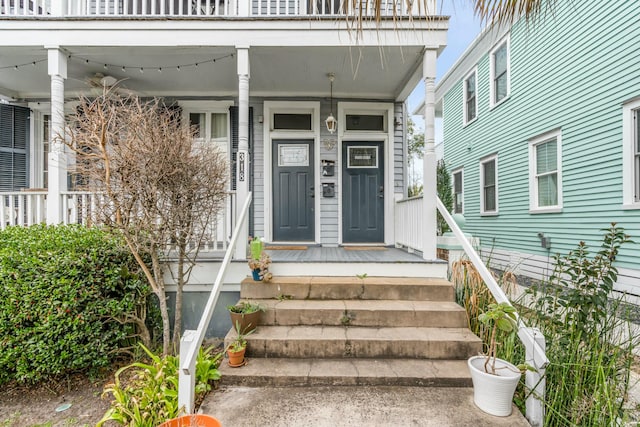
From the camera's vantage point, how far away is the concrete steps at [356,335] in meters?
2.26

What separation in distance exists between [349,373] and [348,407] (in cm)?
28

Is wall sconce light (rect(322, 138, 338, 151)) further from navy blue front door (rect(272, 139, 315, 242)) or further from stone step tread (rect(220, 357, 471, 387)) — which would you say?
stone step tread (rect(220, 357, 471, 387))

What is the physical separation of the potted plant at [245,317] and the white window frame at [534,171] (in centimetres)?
564

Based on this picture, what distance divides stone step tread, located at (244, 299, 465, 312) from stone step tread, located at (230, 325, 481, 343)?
16 centimetres

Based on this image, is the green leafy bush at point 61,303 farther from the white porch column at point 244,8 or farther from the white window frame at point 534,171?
the white window frame at point 534,171

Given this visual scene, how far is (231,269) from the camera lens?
3.41 m

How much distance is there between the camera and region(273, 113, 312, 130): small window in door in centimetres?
519

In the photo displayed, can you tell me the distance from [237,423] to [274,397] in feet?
0.99

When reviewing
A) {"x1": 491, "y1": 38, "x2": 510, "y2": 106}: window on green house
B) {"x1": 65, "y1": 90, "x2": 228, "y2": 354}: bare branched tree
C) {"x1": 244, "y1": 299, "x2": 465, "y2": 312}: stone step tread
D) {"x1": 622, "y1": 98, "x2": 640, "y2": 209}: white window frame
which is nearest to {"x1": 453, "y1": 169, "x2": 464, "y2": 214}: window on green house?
{"x1": 491, "y1": 38, "x2": 510, "y2": 106}: window on green house

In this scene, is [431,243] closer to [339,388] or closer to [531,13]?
[339,388]

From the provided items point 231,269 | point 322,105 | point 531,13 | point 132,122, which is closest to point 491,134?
point 322,105

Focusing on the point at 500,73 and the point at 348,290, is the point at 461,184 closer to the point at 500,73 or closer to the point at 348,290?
the point at 500,73

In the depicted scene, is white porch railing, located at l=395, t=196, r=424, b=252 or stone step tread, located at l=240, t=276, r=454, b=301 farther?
white porch railing, located at l=395, t=196, r=424, b=252

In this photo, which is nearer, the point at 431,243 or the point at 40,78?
the point at 431,243
